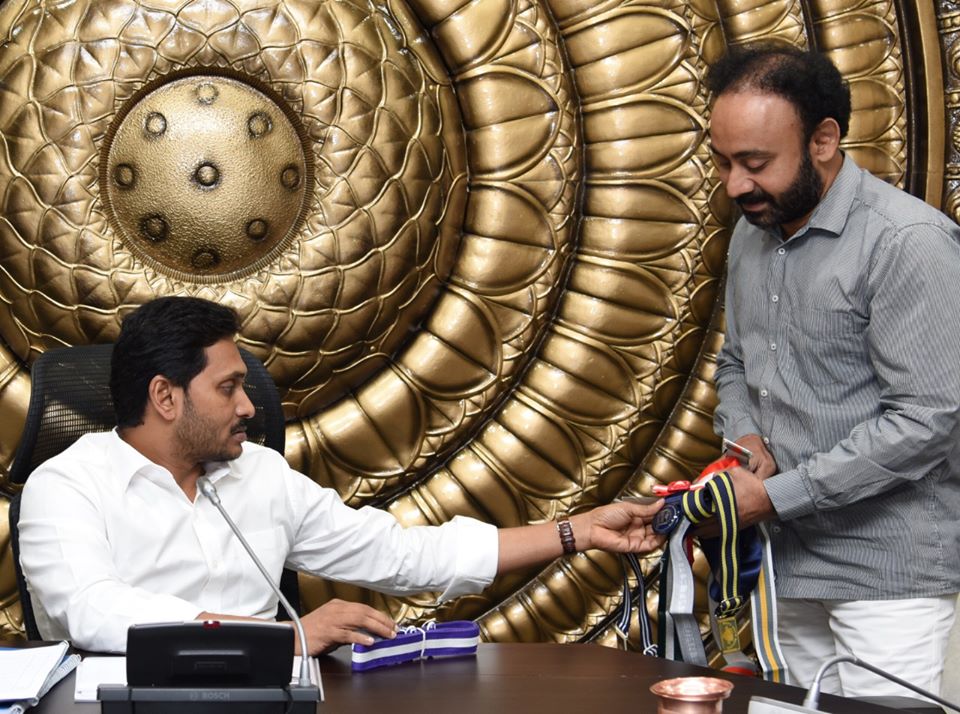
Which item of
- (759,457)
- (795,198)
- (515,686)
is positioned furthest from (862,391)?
(515,686)

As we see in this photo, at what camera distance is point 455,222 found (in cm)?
269

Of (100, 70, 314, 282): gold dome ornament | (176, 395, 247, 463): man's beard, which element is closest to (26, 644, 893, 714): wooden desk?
(176, 395, 247, 463): man's beard

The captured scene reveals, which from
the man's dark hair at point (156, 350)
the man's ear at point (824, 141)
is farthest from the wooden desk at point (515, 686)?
the man's ear at point (824, 141)

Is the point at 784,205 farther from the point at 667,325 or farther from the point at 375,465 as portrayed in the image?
the point at 375,465

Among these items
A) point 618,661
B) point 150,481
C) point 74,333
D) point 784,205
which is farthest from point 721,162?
point 74,333

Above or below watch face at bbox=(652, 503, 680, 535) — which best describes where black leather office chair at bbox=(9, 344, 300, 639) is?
above

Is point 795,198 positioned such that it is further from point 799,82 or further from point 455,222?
point 455,222

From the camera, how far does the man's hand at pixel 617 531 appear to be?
2127mm

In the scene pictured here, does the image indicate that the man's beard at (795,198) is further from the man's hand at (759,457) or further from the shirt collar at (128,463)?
the shirt collar at (128,463)

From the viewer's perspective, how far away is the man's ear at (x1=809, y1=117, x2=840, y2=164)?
1981 mm

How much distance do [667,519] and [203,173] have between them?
117 centimetres

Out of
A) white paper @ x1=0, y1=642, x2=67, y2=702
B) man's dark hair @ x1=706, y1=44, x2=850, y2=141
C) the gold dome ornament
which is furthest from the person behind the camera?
the gold dome ornament

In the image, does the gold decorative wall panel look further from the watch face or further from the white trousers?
the white trousers

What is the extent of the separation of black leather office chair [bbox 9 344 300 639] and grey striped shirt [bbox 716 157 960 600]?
0.81m
